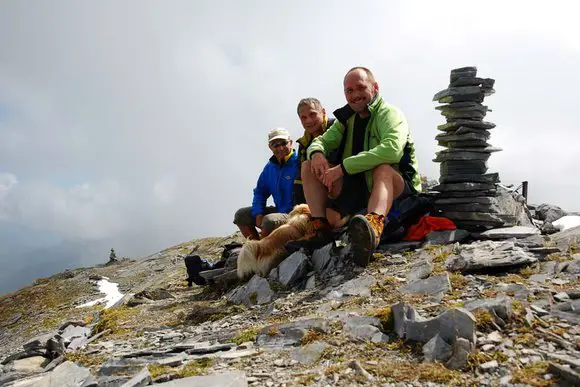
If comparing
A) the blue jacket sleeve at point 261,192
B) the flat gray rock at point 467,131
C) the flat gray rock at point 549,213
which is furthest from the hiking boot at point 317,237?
the flat gray rock at point 549,213

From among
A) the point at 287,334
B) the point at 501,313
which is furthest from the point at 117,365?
the point at 501,313

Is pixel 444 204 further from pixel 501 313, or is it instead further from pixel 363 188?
pixel 501 313

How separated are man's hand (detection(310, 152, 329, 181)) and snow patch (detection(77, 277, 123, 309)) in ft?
35.5

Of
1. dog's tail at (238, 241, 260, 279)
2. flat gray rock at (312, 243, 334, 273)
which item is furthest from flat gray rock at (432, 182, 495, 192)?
dog's tail at (238, 241, 260, 279)

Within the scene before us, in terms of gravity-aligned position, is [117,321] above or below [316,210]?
below

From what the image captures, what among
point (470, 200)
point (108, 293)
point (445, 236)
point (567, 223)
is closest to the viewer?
point (445, 236)

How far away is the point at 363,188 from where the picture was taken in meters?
9.25

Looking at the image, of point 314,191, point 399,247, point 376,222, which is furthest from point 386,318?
point 314,191

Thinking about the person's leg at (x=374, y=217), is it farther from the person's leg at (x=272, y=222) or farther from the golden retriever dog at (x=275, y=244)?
the person's leg at (x=272, y=222)

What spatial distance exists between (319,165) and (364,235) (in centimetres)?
167

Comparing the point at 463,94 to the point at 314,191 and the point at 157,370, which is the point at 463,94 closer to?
the point at 314,191

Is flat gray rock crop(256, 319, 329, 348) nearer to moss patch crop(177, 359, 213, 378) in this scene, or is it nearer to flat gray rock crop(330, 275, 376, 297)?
moss patch crop(177, 359, 213, 378)

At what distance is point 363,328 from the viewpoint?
5.41 meters

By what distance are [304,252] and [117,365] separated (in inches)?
180
